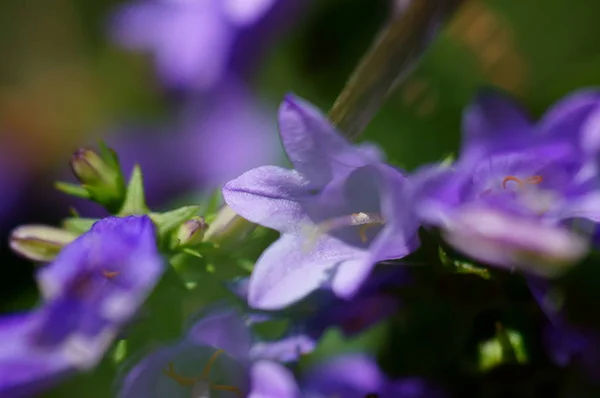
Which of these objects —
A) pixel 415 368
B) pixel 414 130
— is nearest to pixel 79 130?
pixel 414 130

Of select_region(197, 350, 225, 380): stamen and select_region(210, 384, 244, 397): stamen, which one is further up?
select_region(197, 350, 225, 380): stamen

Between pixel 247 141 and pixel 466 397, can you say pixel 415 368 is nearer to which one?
pixel 466 397

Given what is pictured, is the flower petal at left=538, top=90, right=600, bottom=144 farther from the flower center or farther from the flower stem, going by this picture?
the flower center

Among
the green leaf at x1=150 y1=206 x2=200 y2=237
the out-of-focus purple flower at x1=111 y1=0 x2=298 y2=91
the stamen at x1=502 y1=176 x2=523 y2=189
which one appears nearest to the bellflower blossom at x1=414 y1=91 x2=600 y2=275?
the stamen at x1=502 y1=176 x2=523 y2=189

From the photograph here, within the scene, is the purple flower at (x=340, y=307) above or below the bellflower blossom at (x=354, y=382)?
above

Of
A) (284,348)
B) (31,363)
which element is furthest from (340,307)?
(31,363)

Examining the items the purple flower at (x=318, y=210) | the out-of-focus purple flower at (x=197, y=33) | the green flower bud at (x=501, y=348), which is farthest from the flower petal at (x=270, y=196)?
the out-of-focus purple flower at (x=197, y=33)

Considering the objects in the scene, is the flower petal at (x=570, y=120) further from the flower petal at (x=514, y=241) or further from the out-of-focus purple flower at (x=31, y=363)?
the out-of-focus purple flower at (x=31, y=363)
